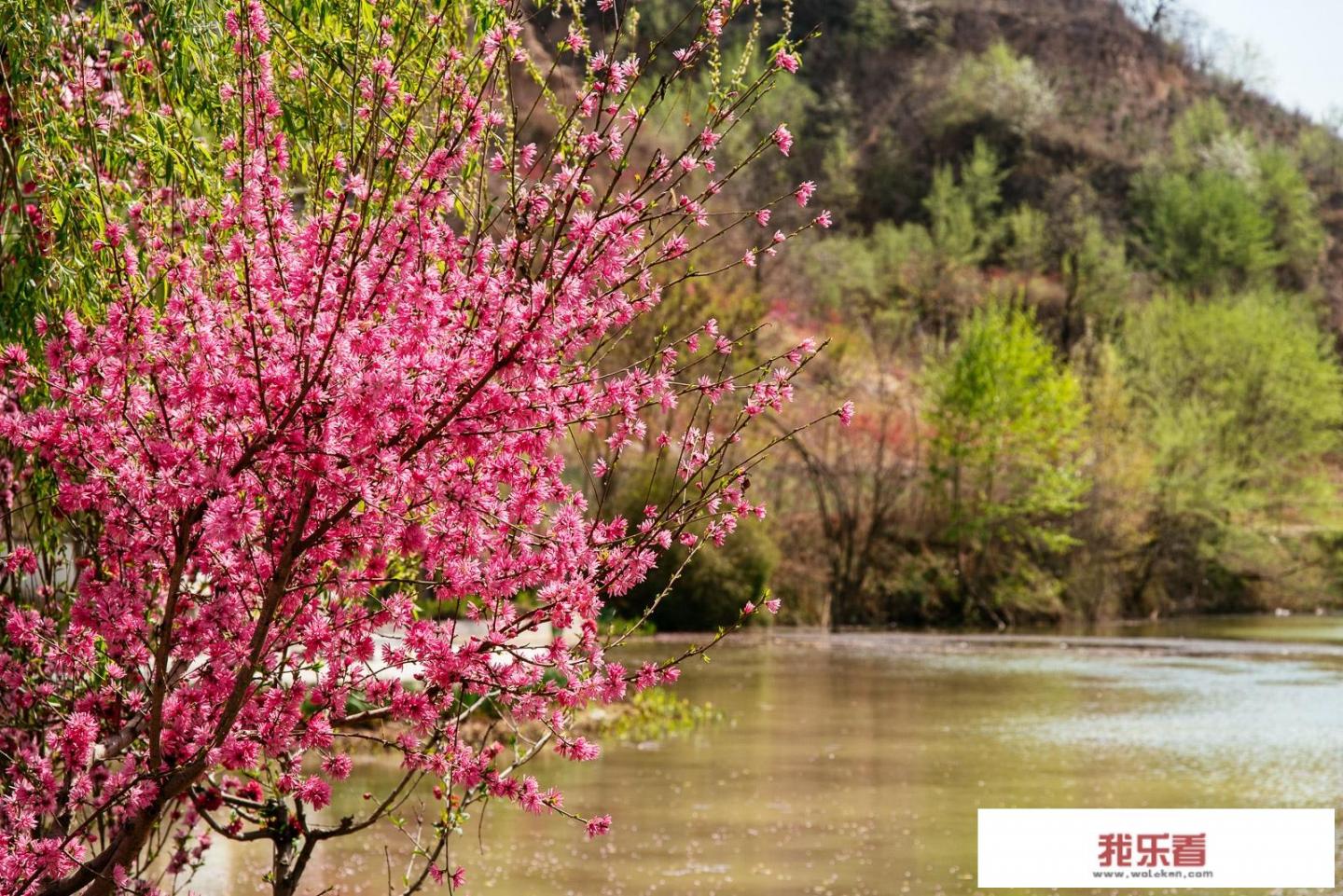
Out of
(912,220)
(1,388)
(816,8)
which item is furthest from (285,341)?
(816,8)

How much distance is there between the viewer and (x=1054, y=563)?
31.9 metres

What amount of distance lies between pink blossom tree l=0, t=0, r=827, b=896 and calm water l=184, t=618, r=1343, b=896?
4.13 m

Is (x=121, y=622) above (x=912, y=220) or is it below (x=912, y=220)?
below

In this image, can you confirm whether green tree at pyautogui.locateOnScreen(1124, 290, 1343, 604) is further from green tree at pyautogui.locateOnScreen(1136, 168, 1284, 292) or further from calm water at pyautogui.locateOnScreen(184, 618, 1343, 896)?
green tree at pyautogui.locateOnScreen(1136, 168, 1284, 292)

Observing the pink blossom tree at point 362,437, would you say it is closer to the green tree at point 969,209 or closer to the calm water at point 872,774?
the calm water at point 872,774

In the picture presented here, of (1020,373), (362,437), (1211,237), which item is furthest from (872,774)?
(1211,237)

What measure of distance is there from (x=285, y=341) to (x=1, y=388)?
1288 mm

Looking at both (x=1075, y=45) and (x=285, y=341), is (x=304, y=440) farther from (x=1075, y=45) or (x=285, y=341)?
(x=1075, y=45)

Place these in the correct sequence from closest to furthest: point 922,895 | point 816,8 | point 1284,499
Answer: point 922,895, point 1284,499, point 816,8

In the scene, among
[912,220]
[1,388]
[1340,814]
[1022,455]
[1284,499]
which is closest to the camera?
[1,388]

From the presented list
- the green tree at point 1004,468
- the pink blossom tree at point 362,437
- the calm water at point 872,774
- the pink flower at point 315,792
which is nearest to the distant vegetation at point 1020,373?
the green tree at point 1004,468

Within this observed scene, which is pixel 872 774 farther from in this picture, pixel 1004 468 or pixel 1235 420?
pixel 1235 420

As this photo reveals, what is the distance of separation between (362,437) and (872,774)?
905 cm

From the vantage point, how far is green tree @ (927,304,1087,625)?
3094cm
